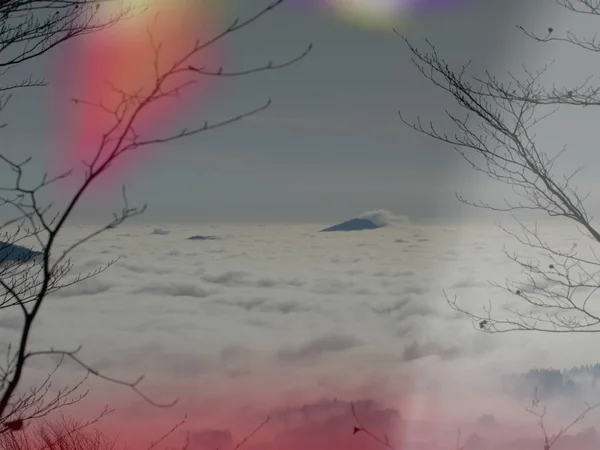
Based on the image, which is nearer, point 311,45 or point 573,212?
point 311,45

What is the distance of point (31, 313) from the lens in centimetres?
141

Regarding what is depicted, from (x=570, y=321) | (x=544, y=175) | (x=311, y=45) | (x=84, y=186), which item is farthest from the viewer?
(x=570, y=321)

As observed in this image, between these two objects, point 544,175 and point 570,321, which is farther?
point 570,321

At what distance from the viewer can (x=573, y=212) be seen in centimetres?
482

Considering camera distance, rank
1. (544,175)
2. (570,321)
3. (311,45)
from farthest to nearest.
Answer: (570,321)
(544,175)
(311,45)

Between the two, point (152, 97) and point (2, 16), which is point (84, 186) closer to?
point (152, 97)

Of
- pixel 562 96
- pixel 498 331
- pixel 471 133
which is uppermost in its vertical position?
pixel 562 96

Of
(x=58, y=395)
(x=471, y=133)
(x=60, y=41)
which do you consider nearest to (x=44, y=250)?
(x=60, y=41)

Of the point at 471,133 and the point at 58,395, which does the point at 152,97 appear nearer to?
the point at 471,133

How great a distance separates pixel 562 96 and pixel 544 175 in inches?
28.0

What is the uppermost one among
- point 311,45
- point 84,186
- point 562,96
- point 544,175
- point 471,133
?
point 562,96

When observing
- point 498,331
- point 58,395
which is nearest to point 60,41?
point 58,395

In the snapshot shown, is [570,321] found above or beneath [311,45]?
beneath

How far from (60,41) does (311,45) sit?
11.6 ft
